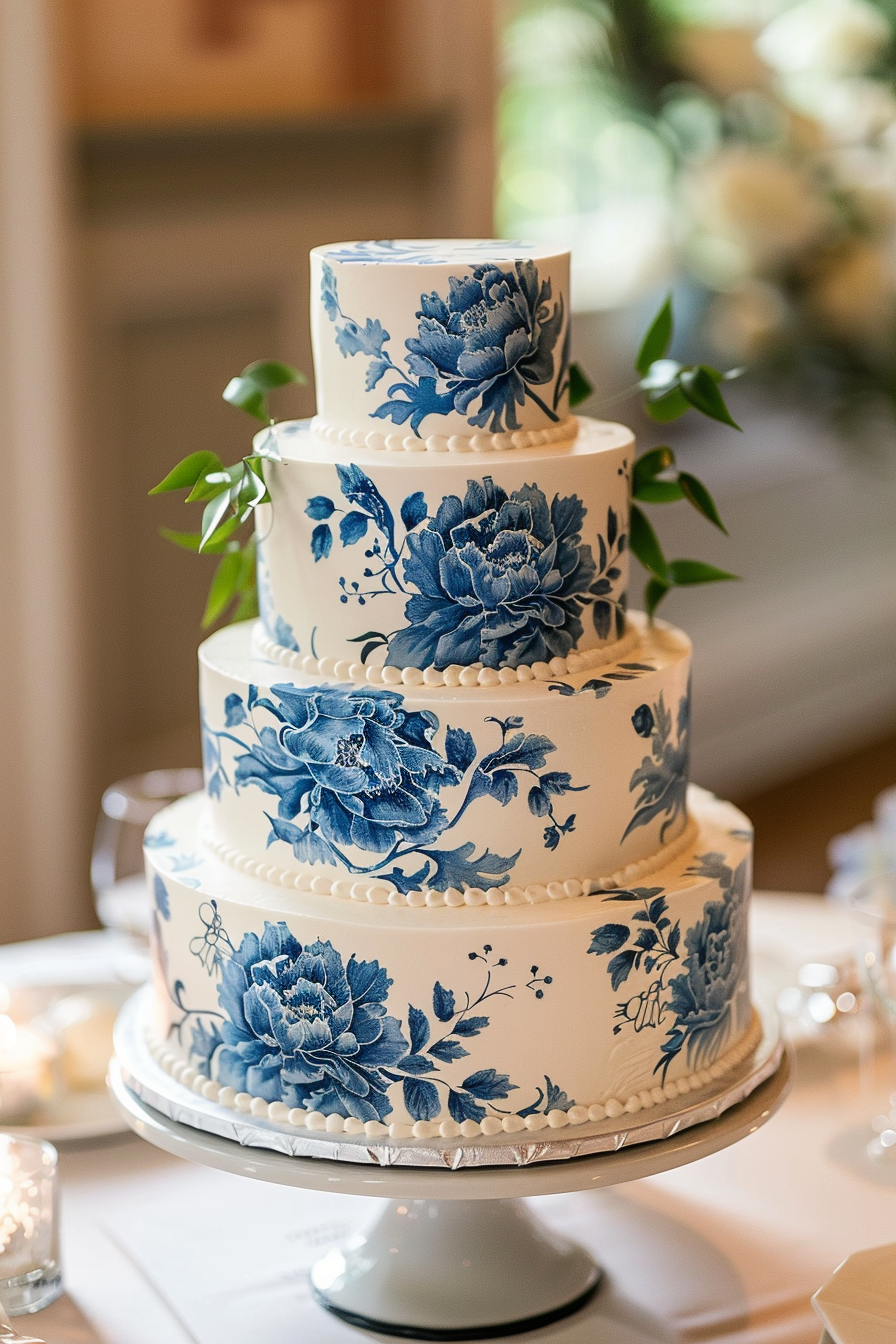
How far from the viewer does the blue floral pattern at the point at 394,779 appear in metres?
1.20

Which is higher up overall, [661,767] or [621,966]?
[661,767]

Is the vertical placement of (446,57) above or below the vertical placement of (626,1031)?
above

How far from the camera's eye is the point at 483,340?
1.25m

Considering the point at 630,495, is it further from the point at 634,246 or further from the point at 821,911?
the point at 634,246

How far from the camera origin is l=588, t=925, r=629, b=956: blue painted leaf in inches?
47.3

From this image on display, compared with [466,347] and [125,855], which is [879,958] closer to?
[466,347]

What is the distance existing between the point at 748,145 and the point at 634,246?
1143 mm

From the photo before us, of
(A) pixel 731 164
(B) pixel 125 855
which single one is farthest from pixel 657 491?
(A) pixel 731 164

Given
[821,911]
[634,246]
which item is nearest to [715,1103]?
[821,911]

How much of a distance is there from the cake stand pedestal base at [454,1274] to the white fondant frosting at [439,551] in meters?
0.44

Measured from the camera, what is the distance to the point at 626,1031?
4.00 ft

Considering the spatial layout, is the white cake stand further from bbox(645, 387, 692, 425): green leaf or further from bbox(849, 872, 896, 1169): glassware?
bbox(645, 387, 692, 425): green leaf

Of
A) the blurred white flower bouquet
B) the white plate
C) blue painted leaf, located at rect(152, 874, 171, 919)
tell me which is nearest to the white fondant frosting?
blue painted leaf, located at rect(152, 874, 171, 919)

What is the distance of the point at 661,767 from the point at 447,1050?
288 mm
